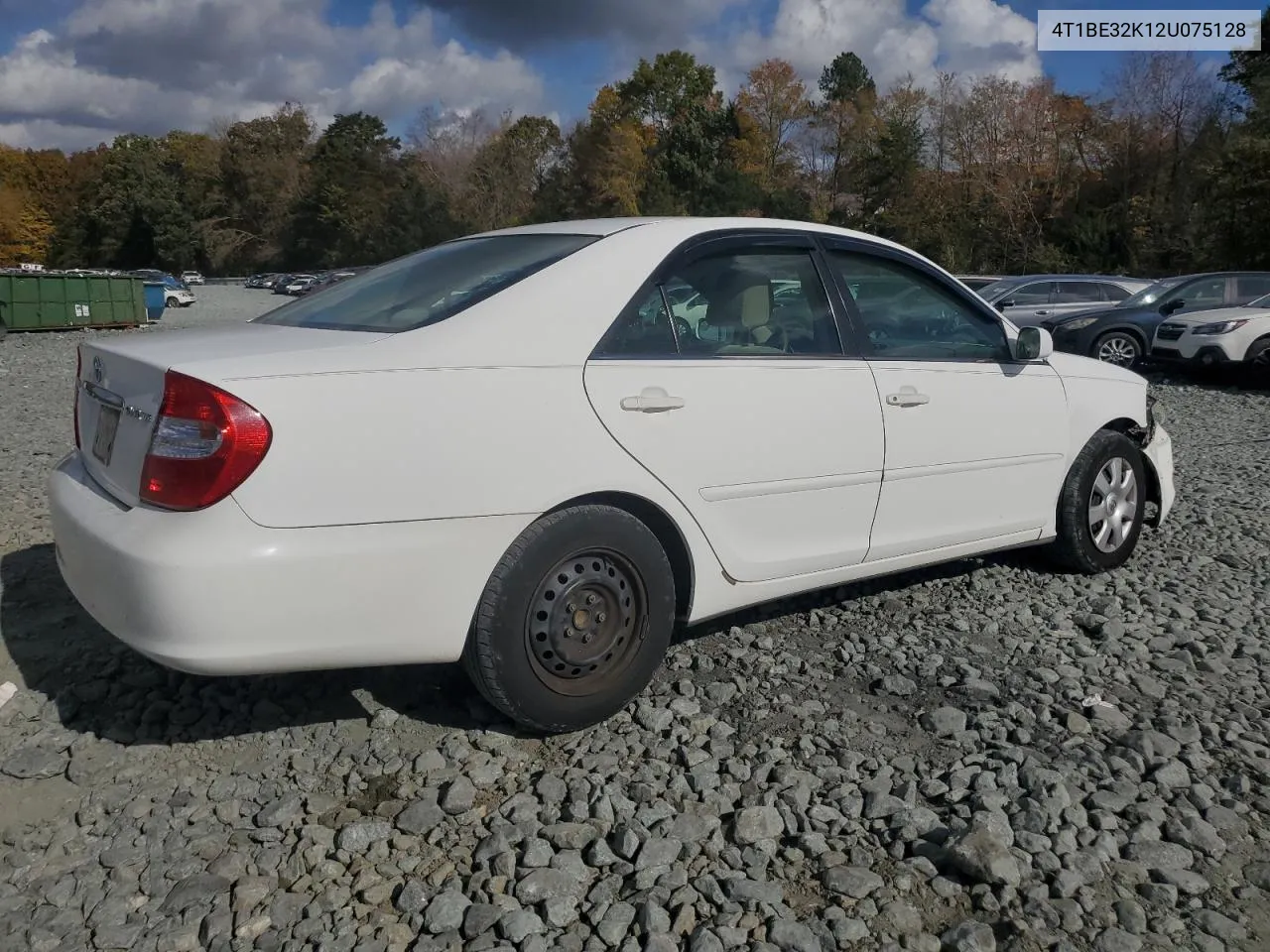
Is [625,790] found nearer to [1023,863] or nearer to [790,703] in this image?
[790,703]

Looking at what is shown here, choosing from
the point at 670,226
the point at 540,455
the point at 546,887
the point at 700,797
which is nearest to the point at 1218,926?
the point at 700,797

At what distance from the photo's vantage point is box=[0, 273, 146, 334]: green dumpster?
2408cm

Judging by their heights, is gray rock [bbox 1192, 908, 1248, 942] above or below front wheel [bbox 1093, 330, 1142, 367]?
below

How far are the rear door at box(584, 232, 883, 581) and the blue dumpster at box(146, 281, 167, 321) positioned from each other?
31.0 metres

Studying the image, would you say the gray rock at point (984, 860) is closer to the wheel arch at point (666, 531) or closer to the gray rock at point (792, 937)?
the gray rock at point (792, 937)

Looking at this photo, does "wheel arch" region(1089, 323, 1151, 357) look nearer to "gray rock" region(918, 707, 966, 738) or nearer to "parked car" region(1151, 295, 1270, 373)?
"parked car" region(1151, 295, 1270, 373)

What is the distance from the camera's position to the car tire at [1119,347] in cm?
1510

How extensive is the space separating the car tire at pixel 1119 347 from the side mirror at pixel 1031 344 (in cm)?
1177

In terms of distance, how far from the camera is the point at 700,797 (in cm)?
294

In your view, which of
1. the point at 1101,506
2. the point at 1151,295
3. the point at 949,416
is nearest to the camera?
the point at 949,416

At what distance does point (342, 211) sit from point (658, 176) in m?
28.9

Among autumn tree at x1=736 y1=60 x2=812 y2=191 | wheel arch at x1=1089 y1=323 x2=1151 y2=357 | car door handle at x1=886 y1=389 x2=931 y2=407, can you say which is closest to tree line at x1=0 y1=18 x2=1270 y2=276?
autumn tree at x1=736 y1=60 x2=812 y2=191

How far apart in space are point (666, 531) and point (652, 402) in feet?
1.42

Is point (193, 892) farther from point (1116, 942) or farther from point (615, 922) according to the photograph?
point (1116, 942)
